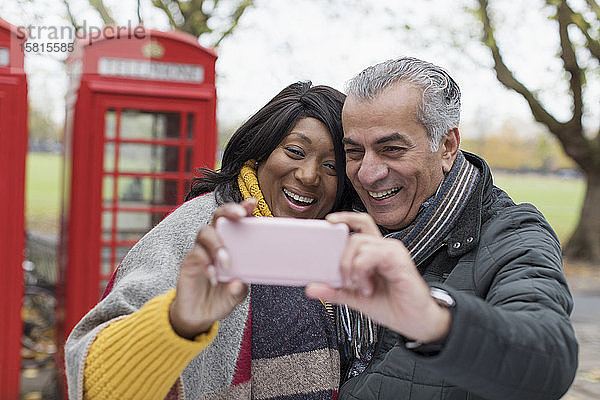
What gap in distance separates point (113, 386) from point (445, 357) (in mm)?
698

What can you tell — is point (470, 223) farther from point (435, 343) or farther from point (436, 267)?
point (435, 343)

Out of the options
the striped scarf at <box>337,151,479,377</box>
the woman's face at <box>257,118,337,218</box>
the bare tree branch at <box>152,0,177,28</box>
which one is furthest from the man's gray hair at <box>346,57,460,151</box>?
the bare tree branch at <box>152,0,177,28</box>

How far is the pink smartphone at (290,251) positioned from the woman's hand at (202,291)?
0.05 metres

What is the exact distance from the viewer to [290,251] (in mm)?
1096

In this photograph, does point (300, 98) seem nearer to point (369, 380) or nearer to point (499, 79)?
point (369, 380)

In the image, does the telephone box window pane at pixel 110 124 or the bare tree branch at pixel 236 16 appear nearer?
the telephone box window pane at pixel 110 124

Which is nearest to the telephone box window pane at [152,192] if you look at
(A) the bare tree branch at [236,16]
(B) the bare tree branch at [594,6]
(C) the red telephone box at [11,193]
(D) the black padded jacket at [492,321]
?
(C) the red telephone box at [11,193]

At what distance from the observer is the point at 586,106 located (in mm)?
12148

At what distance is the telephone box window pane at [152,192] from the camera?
4.80 meters

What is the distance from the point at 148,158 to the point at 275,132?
287 cm

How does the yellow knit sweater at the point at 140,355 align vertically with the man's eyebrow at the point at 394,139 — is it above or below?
below

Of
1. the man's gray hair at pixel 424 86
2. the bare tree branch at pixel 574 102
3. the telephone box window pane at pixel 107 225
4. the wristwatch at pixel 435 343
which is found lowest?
the telephone box window pane at pixel 107 225

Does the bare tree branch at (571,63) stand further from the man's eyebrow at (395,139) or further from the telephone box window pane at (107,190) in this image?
the man's eyebrow at (395,139)

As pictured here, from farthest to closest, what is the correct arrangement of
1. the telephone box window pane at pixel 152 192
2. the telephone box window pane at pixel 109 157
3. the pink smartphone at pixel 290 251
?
the telephone box window pane at pixel 152 192, the telephone box window pane at pixel 109 157, the pink smartphone at pixel 290 251
